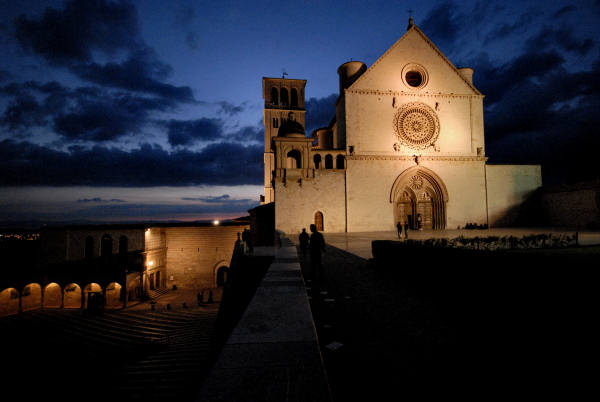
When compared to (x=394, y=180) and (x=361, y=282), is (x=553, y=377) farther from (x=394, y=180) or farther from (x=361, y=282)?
(x=394, y=180)

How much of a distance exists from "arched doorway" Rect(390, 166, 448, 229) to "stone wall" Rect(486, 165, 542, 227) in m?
4.79

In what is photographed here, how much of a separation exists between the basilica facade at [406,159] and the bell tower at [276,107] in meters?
17.3

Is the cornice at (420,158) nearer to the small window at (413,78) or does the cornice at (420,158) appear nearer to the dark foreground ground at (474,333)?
the small window at (413,78)

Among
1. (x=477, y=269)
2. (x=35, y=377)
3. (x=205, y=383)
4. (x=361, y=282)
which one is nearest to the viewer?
(x=205, y=383)

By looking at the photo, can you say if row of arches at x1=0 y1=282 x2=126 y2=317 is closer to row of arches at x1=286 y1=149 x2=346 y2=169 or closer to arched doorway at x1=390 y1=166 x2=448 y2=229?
row of arches at x1=286 y1=149 x2=346 y2=169

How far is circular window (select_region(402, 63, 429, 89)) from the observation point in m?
23.7

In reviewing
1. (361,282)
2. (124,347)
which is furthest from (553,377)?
(124,347)

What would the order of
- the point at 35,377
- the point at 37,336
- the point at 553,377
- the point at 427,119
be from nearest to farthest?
the point at 553,377 → the point at 35,377 → the point at 37,336 → the point at 427,119

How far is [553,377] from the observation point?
8.05 ft

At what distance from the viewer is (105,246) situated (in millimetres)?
23656

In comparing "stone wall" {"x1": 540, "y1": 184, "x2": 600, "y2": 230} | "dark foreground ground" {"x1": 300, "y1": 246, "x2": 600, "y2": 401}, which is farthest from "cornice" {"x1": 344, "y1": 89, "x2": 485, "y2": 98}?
"dark foreground ground" {"x1": 300, "y1": 246, "x2": 600, "y2": 401}

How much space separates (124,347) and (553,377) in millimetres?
15442

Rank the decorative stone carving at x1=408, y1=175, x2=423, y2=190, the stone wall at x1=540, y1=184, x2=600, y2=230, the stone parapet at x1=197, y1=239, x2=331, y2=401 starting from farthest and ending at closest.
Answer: the decorative stone carving at x1=408, y1=175, x2=423, y2=190
the stone wall at x1=540, y1=184, x2=600, y2=230
the stone parapet at x1=197, y1=239, x2=331, y2=401

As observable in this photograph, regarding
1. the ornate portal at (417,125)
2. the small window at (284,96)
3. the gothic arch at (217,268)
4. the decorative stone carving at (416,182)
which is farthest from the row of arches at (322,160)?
the small window at (284,96)
